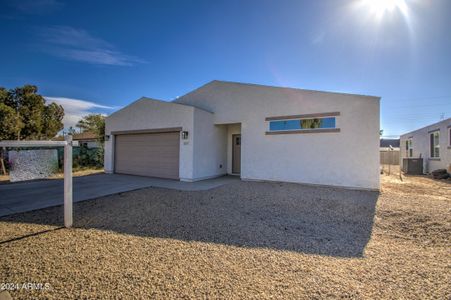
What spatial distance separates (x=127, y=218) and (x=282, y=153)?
6816 millimetres

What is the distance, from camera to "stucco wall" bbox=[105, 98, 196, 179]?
31.4 feet

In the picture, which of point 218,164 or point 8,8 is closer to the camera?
point 8,8

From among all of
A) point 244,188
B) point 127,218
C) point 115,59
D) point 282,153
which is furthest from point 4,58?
point 282,153

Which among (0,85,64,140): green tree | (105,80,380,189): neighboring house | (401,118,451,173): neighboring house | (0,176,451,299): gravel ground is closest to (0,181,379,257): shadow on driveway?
(0,176,451,299): gravel ground

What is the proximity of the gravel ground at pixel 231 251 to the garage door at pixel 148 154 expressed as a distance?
463 centimetres

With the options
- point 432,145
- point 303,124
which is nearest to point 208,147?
point 303,124

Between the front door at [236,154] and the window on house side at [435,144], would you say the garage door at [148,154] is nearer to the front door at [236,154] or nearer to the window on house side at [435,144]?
the front door at [236,154]

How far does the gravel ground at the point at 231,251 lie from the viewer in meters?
2.23

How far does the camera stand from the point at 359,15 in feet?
21.5

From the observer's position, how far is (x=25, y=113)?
12617 millimetres

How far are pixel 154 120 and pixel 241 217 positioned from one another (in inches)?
311

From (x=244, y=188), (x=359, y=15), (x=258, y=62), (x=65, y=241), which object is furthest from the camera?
(x=258, y=62)

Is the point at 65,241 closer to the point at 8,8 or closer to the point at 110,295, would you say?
the point at 110,295

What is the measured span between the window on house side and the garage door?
1607 centimetres
